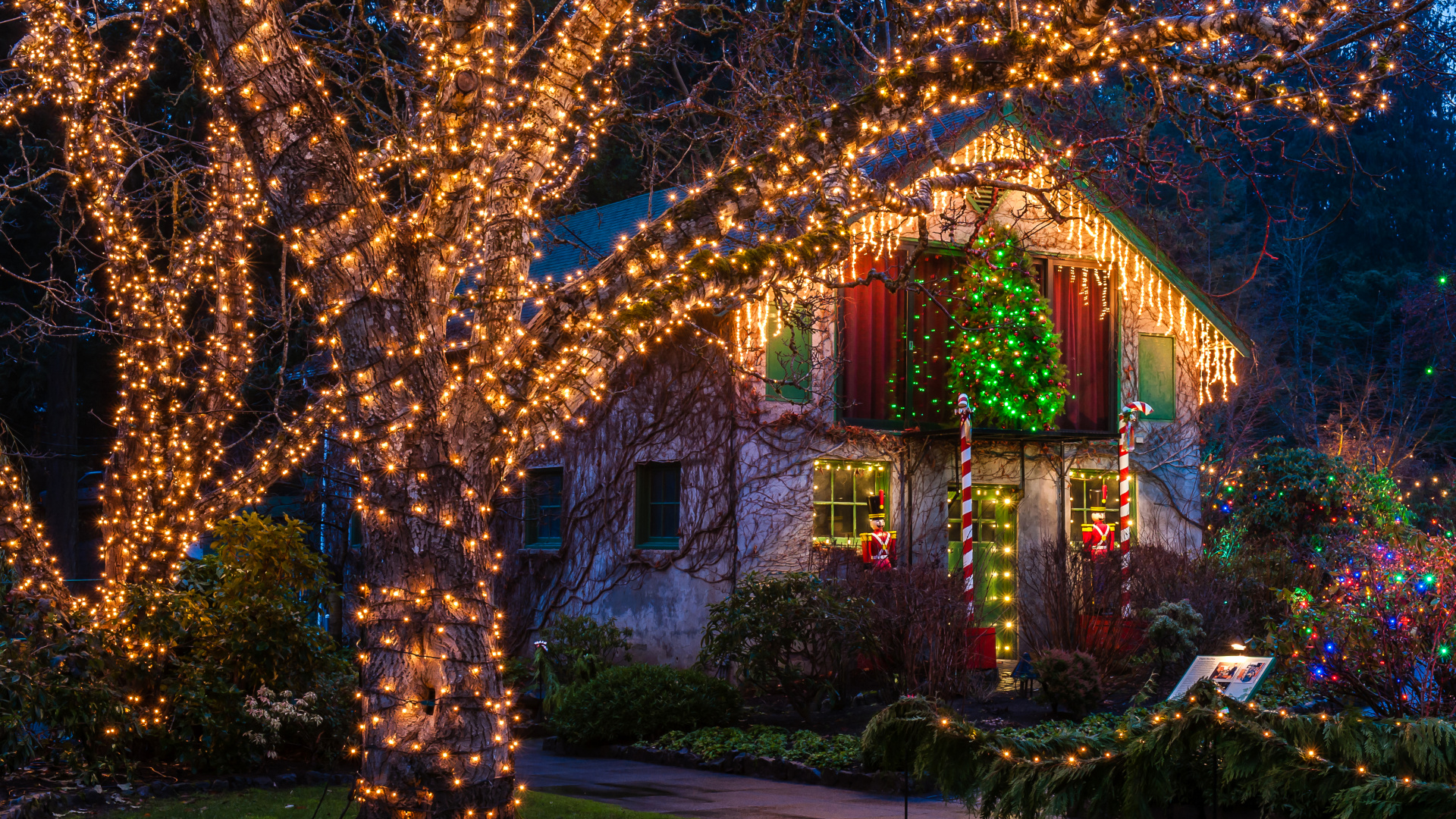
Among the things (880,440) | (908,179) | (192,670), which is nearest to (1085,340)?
(880,440)

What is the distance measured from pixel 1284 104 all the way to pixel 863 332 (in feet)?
29.5

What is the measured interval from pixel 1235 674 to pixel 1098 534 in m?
8.66

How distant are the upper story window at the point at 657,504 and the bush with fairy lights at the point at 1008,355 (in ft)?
12.0

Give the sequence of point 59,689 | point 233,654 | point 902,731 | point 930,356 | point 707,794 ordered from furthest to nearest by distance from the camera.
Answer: point 930,356
point 233,654
point 707,794
point 59,689
point 902,731

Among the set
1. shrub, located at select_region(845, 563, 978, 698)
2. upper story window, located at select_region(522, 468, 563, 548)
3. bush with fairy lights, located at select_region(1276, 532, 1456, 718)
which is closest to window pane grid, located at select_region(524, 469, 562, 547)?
upper story window, located at select_region(522, 468, 563, 548)

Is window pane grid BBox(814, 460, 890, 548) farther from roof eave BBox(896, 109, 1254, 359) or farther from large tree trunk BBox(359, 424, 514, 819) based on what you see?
large tree trunk BBox(359, 424, 514, 819)

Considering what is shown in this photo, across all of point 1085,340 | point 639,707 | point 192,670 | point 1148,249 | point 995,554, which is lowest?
point 639,707

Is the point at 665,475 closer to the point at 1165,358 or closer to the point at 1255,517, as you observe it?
the point at 1165,358

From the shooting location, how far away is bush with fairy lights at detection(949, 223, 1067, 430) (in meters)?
15.8

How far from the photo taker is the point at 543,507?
18531 mm

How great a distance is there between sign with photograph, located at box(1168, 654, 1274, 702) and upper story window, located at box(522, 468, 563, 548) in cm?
1093

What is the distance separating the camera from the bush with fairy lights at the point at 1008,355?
1580 cm

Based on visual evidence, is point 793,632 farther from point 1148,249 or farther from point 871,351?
point 1148,249

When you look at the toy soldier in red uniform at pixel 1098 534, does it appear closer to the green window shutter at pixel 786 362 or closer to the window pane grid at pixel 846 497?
the window pane grid at pixel 846 497
